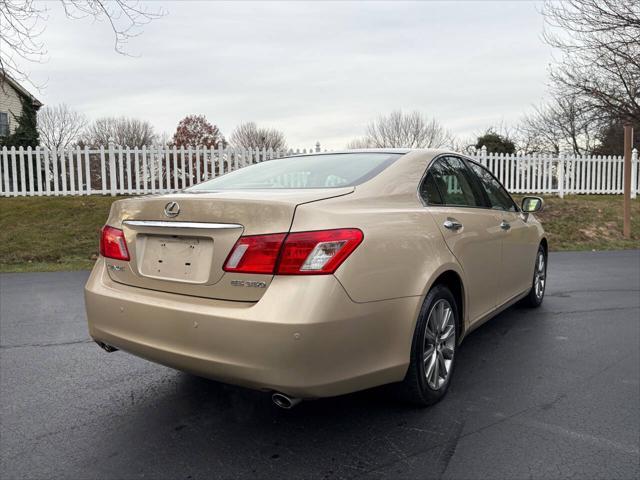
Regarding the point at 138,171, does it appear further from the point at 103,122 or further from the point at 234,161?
the point at 103,122

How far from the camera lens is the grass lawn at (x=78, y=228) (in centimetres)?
958

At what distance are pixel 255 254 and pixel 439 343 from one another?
4.45 feet

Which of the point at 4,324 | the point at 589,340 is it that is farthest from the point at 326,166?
the point at 4,324

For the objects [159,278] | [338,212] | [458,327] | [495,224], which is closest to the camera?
[338,212]

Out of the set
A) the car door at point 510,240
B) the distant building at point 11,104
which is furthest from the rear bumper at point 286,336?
the distant building at point 11,104

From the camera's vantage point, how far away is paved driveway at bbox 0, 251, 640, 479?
7.73 feet

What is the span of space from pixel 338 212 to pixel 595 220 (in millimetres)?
13499

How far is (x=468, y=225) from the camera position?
3457mm

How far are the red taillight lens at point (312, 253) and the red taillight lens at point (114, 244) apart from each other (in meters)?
1.06

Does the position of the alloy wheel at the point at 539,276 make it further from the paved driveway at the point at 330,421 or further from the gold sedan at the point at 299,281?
the gold sedan at the point at 299,281

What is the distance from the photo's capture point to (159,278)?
8.71 ft

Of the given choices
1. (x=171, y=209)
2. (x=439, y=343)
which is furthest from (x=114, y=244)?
(x=439, y=343)

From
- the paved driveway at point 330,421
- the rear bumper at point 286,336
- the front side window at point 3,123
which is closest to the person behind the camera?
the rear bumper at point 286,336

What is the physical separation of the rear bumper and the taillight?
0.18 feet
